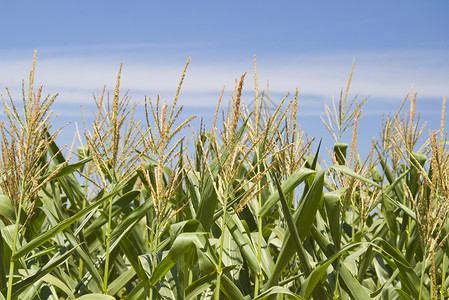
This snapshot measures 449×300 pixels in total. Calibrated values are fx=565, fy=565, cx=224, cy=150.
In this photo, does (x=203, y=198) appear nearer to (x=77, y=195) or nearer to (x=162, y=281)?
(x=162, y=281)

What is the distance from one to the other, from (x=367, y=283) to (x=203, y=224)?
6.51 ft

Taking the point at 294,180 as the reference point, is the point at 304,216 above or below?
below

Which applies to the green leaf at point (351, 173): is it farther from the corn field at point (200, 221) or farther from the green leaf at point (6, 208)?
the green leaf at point (6, 208)

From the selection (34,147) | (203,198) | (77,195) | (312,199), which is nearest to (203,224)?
(203,198)

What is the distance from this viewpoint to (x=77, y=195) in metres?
3.56

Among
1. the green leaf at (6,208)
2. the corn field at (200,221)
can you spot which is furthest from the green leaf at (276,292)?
the green leaf at (6,208)

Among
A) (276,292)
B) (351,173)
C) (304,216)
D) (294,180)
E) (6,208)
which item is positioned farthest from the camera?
(351,173)

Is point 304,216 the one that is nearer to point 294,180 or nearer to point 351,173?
point 294,180

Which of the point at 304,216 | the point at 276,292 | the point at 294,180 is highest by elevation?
the point at 294,180

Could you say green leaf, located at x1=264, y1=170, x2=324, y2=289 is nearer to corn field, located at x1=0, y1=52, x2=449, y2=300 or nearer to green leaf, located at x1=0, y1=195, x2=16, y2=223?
corn field, located at x1=0, y1=52, x2=449, y2=300

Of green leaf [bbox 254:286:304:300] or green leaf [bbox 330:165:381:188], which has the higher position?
green leaf [bbox 330:165:381:188]

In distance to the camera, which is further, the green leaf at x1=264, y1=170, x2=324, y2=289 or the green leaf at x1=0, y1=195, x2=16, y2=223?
the green leaf at x1=0, y1=195, x2=16, y2=223

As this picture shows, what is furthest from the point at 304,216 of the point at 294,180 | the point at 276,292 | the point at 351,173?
the point at 351,173

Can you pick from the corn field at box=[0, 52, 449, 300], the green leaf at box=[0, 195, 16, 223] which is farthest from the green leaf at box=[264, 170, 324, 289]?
the green leaf at box=[0, 195, 16, 223]
